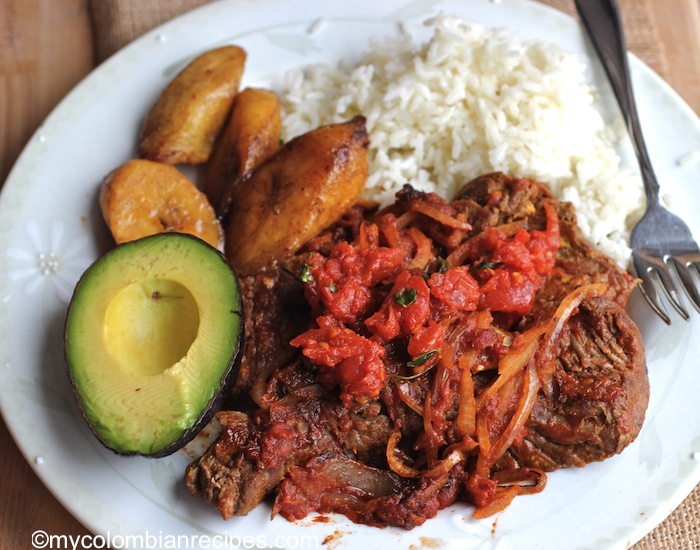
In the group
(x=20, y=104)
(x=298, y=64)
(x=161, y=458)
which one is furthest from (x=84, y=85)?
(x=161, y=458)

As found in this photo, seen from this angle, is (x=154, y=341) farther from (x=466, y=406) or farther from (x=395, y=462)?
(x=466, y=406)

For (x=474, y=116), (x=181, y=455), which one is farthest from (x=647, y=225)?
(x=181, y=455)

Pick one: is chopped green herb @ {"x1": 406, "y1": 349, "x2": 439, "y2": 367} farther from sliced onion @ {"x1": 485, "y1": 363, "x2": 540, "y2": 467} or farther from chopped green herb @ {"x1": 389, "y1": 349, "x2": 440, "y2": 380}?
sliced onion @ {"x1": 485, "y1": 363, "x2": 540, "y2": 467}

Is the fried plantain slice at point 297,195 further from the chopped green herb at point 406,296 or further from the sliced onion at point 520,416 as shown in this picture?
the sliced onion at point 520,416

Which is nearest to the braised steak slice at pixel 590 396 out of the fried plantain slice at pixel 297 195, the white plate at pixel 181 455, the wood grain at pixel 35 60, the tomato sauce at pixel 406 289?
the white plate at pixel 181 455

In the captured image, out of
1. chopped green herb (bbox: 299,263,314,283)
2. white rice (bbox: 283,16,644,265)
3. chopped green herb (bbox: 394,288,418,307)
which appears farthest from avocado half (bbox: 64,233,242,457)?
white rice (bbox: 283,16,644,265)

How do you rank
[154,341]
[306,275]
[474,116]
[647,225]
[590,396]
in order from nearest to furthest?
[590,396] < [154,341] < [306,275] < [647,225] < [474,116]
